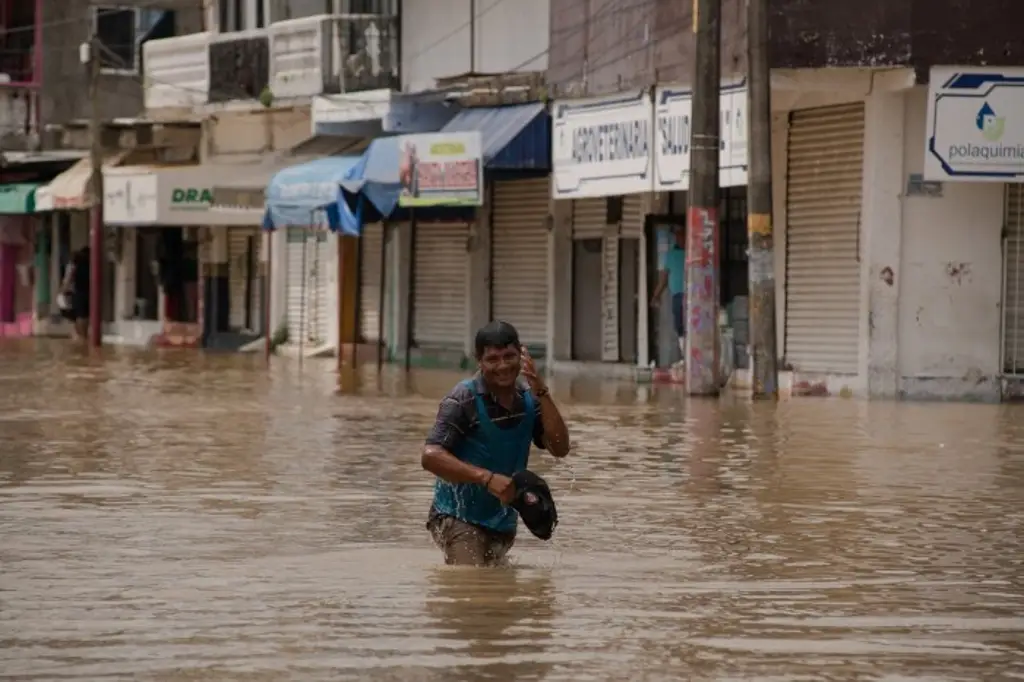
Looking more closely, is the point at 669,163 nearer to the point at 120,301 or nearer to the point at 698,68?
the point at 698,68

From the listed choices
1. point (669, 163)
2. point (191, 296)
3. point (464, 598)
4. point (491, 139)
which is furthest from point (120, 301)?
point (464, 598)

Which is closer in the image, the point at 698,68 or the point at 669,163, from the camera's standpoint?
the point at 698,68

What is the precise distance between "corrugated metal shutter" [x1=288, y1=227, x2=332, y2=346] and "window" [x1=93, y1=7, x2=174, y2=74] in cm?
735

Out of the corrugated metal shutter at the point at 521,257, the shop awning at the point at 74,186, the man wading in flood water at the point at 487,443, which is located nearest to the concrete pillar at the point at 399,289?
the corrugated metal shutter at the point at 521,257

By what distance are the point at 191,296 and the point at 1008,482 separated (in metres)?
30.5

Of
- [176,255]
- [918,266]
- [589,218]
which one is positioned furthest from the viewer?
[176,255]

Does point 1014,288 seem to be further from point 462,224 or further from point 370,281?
point 370,281

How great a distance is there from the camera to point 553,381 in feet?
99.1

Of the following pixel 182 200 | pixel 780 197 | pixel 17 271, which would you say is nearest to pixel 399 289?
pixel 182 200

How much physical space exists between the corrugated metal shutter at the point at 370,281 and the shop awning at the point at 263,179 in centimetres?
126

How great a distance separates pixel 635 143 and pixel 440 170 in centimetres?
345

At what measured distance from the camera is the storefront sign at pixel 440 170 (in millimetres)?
30531

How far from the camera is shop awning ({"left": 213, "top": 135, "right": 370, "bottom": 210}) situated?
3794 cm

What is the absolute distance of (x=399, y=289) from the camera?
36812 millimetres
